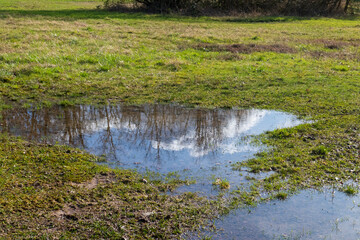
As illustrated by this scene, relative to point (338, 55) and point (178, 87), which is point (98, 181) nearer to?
point (178, 87)

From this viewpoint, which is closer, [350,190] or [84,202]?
[84,202]

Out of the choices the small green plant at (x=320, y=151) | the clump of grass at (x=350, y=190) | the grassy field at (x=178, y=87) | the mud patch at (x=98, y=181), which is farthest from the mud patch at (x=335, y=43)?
the mud patch at (x=98, y=181)

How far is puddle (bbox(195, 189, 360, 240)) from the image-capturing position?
5199mm

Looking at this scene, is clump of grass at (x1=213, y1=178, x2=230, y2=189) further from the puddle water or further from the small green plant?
the small green plant

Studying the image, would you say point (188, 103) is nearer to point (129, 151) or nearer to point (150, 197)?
point (129, 151)

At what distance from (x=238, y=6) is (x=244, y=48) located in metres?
19.0

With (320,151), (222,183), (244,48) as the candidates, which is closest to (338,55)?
(244,48)

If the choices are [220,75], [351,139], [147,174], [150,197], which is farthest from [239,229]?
[220,75]

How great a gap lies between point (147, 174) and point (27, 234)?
7.58 feet

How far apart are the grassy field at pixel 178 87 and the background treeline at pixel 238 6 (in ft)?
31.1

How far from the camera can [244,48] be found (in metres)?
18.3

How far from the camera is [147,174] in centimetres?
664

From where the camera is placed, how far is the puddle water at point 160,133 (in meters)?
7.07

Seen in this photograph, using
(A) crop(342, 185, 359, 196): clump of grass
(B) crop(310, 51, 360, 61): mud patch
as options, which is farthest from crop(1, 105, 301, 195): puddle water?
(B) crop(310, 51, 360, 61): mud patch
